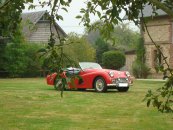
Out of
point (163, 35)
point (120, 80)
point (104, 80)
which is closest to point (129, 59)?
point (163, 35)

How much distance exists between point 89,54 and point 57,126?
3413cm

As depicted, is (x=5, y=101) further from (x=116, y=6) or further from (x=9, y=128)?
(x=116, y=6)

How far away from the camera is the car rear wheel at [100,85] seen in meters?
17.1

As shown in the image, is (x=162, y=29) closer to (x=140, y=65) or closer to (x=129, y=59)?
(x=140, y=65)

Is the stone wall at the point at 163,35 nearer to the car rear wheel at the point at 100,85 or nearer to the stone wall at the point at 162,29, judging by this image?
the stone wall at the point at 162,29

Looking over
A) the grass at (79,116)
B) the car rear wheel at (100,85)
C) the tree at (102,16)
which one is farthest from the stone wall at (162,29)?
the tree at (102,16)

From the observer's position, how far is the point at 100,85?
17.3 meters

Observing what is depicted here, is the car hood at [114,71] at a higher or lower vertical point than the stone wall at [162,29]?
lower

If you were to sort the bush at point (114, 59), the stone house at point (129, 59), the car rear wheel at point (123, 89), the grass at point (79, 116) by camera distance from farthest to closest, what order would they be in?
the stone house at point (129, 59), the bush at point (114, 59), the car rear wheel at point (123, 89), the grass at point (79, 116)

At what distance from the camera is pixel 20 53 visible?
3503 centimetres

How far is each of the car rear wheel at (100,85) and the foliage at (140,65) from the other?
64.2 feet

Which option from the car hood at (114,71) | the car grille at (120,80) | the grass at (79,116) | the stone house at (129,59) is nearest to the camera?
the grass at (79,116)

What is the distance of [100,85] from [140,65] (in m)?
19.9

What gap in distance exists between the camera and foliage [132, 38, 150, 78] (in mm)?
36500
